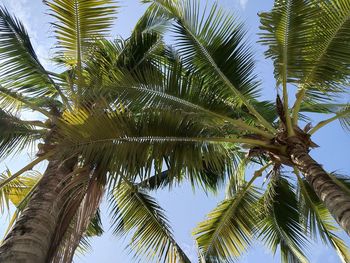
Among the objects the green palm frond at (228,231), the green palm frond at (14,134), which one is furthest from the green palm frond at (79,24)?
the green palm frond at (228,231)

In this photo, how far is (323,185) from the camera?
211 inches

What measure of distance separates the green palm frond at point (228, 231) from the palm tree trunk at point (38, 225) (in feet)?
9.78

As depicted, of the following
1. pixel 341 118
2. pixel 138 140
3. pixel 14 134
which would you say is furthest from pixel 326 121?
pixel 14 134

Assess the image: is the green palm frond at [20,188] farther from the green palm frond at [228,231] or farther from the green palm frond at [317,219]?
the green palm frond at [317,219]

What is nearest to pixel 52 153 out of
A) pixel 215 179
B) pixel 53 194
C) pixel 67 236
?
pixel 53 194

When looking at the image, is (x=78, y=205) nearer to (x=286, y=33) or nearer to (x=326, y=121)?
(x=286, y=33)

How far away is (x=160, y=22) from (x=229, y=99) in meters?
2.15

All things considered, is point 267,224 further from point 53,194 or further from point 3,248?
point 3,248

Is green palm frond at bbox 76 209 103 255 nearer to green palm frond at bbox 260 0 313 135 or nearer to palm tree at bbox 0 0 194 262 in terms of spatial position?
palm tree at bbox 0 0 194 262

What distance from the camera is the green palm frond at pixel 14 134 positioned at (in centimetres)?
639

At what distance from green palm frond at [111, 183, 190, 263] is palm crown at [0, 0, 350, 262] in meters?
0.02

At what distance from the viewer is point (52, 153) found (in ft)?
19.7

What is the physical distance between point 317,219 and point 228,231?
1.80m

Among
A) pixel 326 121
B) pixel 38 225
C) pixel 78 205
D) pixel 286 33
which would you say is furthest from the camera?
pixel 326 121
